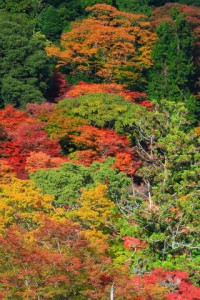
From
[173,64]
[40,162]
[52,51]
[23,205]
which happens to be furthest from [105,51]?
[23,205]

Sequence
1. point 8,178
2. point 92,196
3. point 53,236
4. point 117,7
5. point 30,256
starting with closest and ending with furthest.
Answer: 1. point 30,256
2. point 53,236
3. point 92,196
4. point 8,178
5. point 117,7

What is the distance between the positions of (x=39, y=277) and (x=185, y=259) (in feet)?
23.8

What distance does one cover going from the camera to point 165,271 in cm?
3084

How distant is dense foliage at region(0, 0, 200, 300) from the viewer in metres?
27.5

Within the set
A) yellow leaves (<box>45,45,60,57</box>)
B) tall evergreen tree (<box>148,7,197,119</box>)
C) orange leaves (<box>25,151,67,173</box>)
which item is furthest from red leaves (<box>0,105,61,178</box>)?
yellow leaves (<box>45,45,60,57</box>)

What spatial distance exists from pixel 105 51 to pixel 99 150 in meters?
13.1

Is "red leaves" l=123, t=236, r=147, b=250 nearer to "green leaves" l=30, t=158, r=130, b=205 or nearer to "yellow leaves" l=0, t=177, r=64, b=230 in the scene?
"yellow leaves" l=0, t=177, r=64, b=230

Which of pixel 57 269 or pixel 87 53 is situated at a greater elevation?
pixel 57 269

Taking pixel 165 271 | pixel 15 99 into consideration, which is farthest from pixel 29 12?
pixel 165 271

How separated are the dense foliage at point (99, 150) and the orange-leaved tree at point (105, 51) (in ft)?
0.26

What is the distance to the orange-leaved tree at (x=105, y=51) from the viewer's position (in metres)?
53.5

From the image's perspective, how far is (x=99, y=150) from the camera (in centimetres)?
4312

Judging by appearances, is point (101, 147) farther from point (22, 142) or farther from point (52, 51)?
point (52, 51)

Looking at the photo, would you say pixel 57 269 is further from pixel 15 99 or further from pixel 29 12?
pixel 29 12
